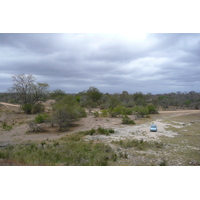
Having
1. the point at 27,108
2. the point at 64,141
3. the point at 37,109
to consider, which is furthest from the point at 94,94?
the point at 64,141

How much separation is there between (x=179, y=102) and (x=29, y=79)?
4781 cm

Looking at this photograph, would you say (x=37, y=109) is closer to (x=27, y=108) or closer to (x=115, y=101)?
(x=27, y=108)

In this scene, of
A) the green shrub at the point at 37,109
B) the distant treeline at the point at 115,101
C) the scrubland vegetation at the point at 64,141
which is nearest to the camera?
the scrubland vegetation at the point at 64,141

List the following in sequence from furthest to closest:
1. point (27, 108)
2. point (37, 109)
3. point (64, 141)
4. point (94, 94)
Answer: point (94, 94) → point (37, 109) → point (27, 108) → point (64, 141)

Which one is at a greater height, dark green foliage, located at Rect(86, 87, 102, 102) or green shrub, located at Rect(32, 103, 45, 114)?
dark green foliage, located at Rect(86, 87, 102, 102)

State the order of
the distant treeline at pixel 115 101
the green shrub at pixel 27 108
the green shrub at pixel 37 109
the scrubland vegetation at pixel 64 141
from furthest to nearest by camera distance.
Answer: the distant treeline at pixel 115 101
the green shrub at pixel 37 109
the green shrub at pixel 27 108
the scrubland vegetation at pixel 64 141

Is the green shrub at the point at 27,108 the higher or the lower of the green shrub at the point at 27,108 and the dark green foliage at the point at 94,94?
the lower

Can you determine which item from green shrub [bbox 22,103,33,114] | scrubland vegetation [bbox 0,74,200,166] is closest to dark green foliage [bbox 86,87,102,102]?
scrubland vegetation [bbox 0,74,200,166]

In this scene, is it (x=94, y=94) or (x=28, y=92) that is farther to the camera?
(x=94, y=94)

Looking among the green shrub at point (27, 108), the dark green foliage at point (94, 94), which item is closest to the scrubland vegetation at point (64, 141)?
the green shrub at point (27, 108)

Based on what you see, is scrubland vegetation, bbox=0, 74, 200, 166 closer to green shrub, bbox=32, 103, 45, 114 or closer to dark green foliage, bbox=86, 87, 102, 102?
green shrub, bbox=32, 103, 45, 114

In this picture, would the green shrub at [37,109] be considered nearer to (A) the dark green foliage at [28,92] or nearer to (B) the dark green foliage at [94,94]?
(A) the dark green foliage at [28,92]

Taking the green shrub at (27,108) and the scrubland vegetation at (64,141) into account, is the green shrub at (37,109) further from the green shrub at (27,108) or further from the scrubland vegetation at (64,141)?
the green shrub at (27,108)

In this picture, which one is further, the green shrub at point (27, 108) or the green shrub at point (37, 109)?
the green shrub at point (37, 109)
